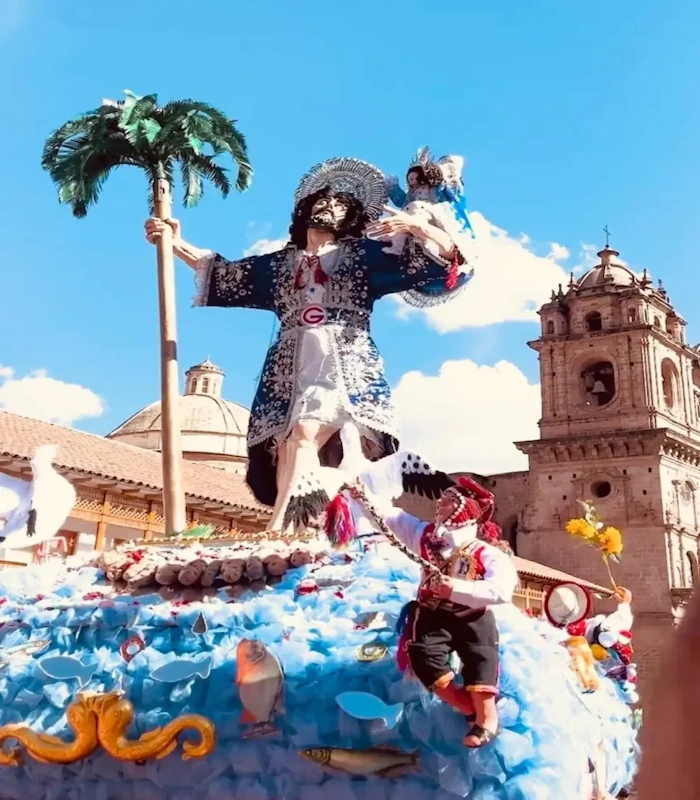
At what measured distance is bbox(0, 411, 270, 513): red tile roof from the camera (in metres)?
17.9

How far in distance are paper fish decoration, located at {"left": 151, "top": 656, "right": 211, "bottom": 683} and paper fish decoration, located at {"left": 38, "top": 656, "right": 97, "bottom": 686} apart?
461 mm

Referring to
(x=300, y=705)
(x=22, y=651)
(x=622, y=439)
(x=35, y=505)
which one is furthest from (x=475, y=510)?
(x=622, y=439)

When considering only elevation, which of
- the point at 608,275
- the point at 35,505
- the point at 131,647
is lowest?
the point at 131,647

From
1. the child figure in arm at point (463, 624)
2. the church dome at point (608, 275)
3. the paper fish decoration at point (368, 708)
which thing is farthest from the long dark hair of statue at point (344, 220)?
the church dome at point (608, 275)

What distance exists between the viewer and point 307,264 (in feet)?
21.5

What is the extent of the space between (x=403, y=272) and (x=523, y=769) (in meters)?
3.70

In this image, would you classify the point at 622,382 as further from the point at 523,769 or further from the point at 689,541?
the point at 523,769

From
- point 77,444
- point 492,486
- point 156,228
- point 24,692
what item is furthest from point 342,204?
point 492,486

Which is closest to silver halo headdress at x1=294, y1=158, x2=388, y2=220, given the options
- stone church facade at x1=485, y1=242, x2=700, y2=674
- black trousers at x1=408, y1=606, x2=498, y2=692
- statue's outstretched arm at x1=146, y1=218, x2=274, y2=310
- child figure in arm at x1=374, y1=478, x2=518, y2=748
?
statue's outstretched arm at x1=146, y1=218, x2=274, y2=310

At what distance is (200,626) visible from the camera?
15.5 feet

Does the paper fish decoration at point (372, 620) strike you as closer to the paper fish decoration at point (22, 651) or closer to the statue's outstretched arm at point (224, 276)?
the paper fish decoration at point (22, 651)

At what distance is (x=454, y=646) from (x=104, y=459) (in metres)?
17.2

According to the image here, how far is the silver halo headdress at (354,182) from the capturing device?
6809 millimetres

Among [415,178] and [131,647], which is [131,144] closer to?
[415,178]
